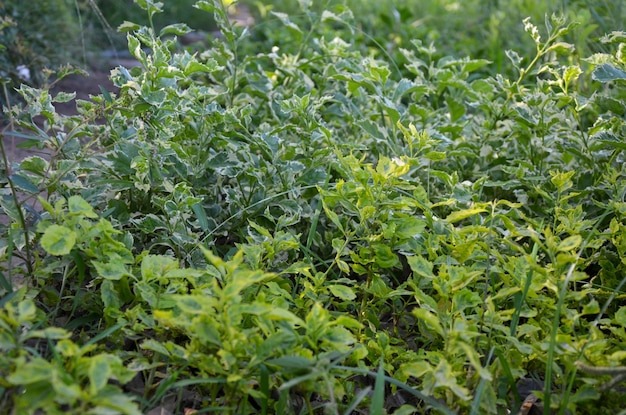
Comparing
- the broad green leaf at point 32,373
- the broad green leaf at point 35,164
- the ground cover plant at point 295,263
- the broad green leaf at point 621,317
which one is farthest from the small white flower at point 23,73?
the broad green leaf at point 621,317

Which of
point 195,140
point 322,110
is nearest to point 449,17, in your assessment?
point 322,110

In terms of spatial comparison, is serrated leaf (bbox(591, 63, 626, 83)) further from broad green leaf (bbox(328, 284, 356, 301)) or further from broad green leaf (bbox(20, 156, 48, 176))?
broad green leaf (bbox(20, 156, 48, 176))

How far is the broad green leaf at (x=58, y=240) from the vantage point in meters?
1.34

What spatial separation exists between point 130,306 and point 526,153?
1.49 metres

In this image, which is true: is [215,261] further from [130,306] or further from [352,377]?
[352,377]

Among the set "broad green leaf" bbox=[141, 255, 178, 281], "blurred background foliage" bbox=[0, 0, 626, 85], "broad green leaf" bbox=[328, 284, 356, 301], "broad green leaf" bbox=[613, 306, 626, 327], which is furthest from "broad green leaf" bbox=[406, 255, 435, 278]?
"blurred background foliage" bbox=[0, 0, 626, 85]

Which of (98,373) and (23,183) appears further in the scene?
(23,183)

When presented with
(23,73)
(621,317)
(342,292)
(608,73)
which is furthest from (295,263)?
(23,73)

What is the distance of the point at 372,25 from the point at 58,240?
4.38 meters

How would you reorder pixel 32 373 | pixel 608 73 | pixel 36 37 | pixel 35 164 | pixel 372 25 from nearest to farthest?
1. pixel 32 373
2. pixel 35 164
3. pixel 608 73
4. pixel 36 37
5. pixel 372 25

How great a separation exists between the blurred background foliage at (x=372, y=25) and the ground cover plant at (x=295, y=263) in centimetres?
52

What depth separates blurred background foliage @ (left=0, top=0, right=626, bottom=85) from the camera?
3.39 meters

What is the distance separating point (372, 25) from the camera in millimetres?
5328

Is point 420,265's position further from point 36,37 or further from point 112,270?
point 36,37
